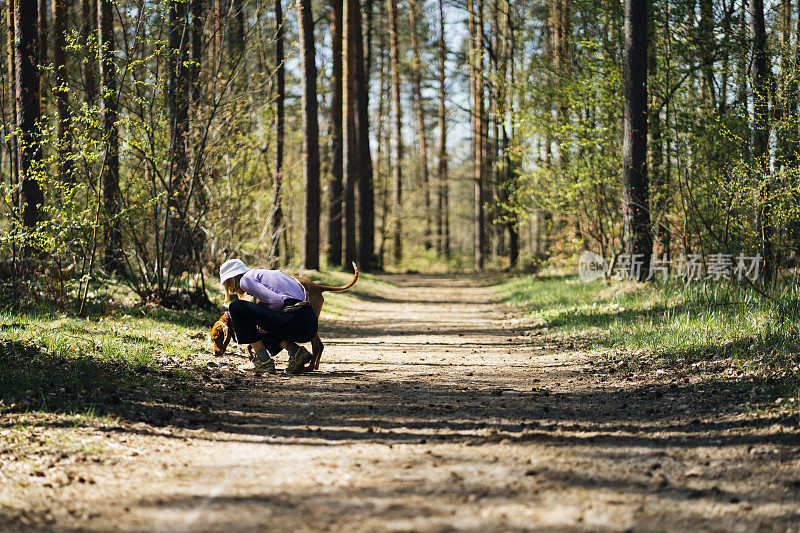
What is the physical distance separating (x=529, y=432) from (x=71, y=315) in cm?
744

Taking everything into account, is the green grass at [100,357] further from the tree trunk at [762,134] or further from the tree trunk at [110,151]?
the tree trunk at [762,134]

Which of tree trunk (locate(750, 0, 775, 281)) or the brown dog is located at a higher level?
tree trunk (locate(750, 0, 775, 281))

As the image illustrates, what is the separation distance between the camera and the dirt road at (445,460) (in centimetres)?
370

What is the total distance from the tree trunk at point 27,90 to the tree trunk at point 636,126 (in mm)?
11140

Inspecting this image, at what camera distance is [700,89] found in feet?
55.3

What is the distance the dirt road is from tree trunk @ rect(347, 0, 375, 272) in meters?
21.0

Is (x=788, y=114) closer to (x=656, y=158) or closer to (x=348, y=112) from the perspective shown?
(x=656, y=158)

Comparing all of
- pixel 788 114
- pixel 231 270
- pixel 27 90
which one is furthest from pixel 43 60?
pixel 788 114

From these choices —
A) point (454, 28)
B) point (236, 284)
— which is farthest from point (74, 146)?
point (454, 28)

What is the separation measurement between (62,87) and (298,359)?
5.24m

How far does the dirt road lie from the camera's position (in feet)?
12.1

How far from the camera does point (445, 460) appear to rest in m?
4.72

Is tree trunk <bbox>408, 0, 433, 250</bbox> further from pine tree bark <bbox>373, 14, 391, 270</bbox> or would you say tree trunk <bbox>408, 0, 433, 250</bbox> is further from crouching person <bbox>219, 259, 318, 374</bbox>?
crouching person <bbox>219, 259, 318, 374</bbox>

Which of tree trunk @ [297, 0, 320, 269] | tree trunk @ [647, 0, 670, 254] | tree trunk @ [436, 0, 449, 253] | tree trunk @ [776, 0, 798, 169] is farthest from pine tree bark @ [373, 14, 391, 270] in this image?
tree trunk @ [776, 0, 798, 169]
